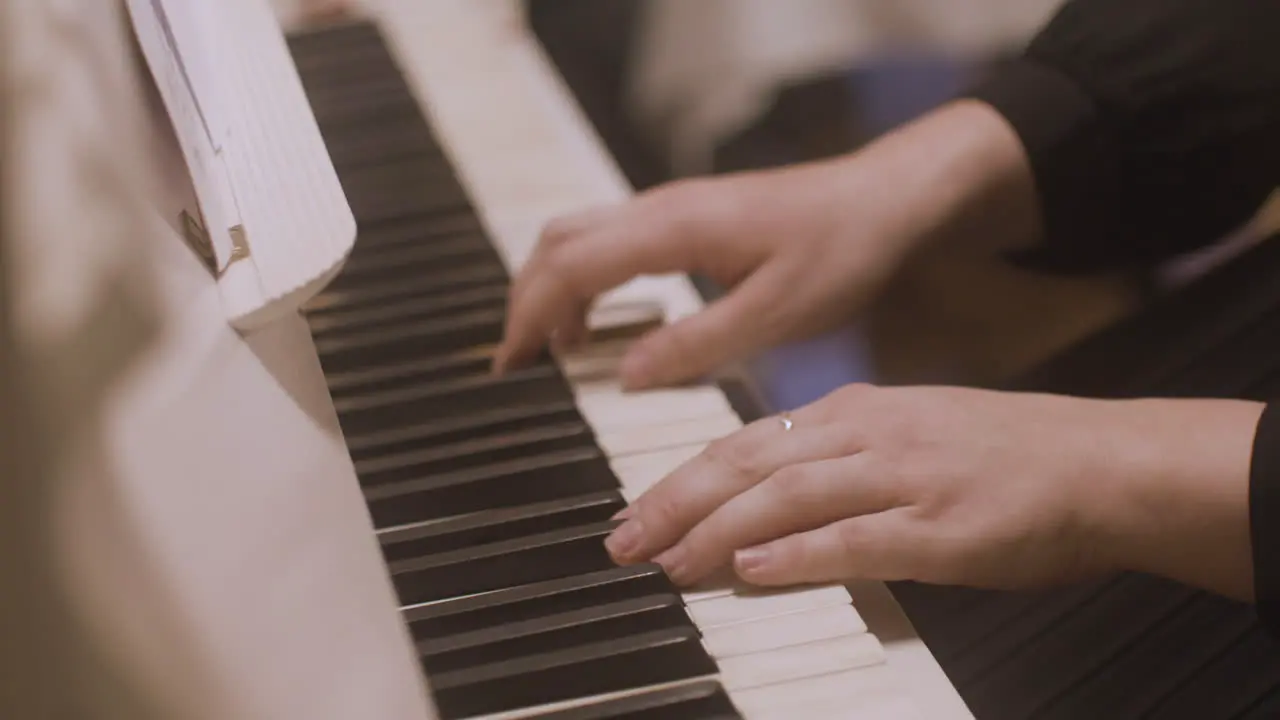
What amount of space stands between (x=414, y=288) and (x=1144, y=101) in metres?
0.49

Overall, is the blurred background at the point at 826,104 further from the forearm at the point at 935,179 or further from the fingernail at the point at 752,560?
the fingernail at the point at 752,560

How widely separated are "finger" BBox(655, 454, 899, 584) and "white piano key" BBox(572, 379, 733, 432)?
126mm

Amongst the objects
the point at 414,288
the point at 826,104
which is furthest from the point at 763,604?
the point at 826,104

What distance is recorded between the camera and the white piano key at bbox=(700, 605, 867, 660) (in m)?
0.54

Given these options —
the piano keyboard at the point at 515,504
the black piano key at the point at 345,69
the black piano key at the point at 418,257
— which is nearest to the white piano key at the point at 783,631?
the piano keyboard at the point at 515,504

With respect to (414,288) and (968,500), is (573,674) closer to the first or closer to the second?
(968,500)

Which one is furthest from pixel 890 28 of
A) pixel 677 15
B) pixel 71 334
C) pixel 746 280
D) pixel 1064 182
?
pixel 71 334

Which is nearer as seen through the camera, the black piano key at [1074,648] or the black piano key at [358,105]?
the black piano key at [1074,648]

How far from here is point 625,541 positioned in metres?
0.58

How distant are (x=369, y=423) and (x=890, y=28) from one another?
4.16 ft

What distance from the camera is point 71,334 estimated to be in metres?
0.44

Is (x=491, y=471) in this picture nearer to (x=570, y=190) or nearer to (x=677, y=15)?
(x=570, y=190)

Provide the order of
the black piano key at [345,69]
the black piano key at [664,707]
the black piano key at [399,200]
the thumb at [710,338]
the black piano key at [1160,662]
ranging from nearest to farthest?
the black piano key at [664,707] < the black piano key at [1160,662] < the thumb at [710,338] < the black piano key at [399,200] < the black piano key at [345,69]

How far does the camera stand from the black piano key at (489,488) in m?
0.61
